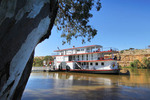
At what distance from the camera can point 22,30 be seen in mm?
1987

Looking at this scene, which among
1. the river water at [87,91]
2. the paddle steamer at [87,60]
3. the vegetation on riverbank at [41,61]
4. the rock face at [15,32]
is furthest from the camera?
the vegetation on riverbank at [41,61]

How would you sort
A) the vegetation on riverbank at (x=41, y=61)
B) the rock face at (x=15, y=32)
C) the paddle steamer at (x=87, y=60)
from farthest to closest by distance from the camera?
the vegetation on riverbank at (x=41, y=61)
the paddle steamer at (x=87, y=60)
the rock face at (x=15, y=32)

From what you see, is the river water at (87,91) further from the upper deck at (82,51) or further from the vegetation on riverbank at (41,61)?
the vegetation on riverbank at (41,61)

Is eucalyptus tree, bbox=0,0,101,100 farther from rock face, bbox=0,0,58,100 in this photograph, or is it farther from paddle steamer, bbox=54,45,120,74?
paddle steamer, bbox=54,45,120,74

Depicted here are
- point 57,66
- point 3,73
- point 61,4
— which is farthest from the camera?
point 57,66

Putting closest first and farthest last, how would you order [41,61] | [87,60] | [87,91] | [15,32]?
[15,32] < [87,91] < [87,60] < [41,61]

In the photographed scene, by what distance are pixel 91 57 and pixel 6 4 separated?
23.5 m

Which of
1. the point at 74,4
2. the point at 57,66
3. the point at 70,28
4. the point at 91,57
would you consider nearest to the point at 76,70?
the point at 91,57

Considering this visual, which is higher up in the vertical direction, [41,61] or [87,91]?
[41,61]

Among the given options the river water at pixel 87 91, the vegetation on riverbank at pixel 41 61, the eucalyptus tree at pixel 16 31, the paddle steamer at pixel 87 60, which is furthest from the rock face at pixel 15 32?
the vegetation on riverbank at pixel 41 61

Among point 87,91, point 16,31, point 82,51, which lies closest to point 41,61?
point 82,51

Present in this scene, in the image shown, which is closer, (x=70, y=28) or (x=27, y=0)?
(x=27, y=0)

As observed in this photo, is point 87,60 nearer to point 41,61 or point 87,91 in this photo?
point 87,91

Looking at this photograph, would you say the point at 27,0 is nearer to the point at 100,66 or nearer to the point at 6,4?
the point at 6,4
